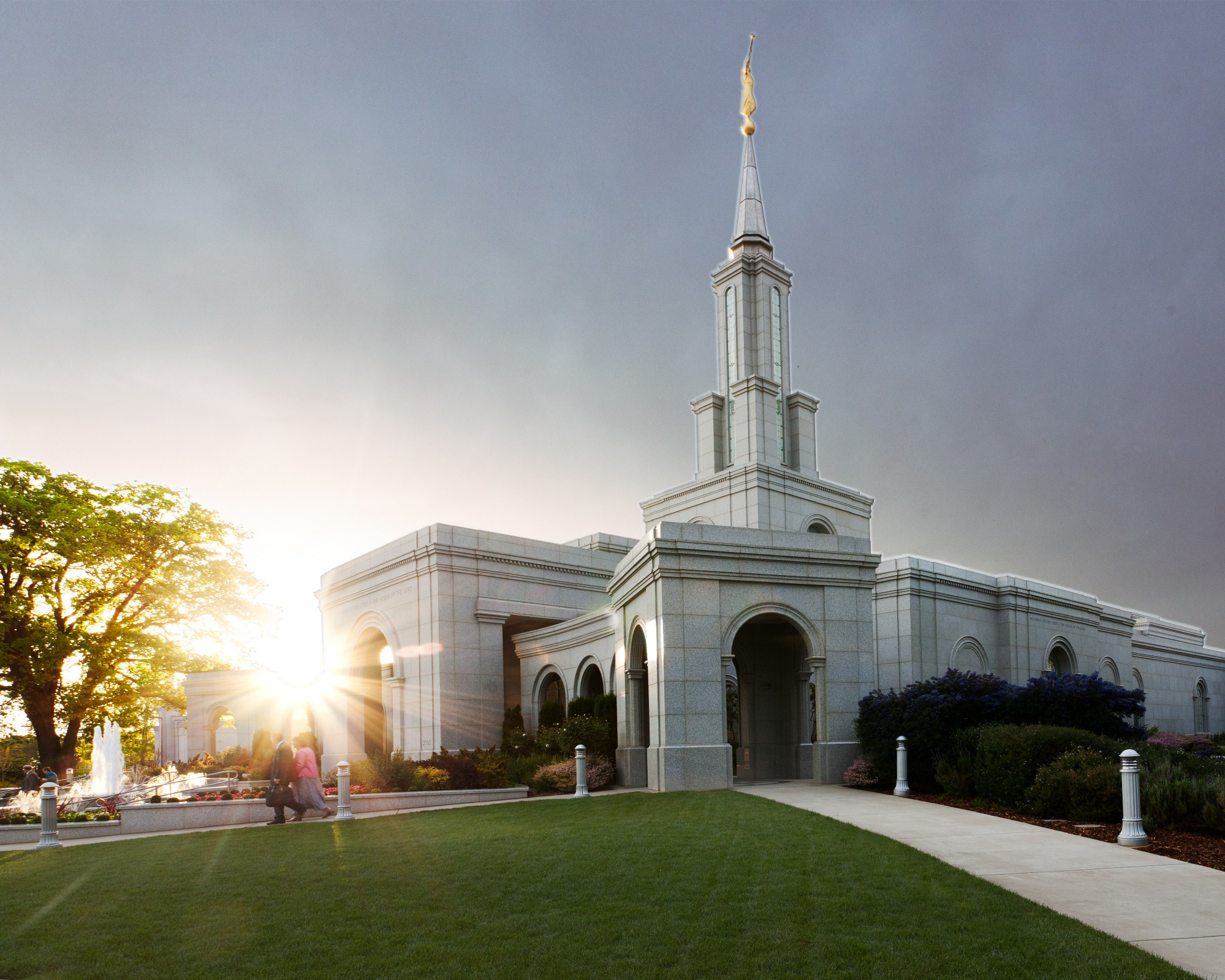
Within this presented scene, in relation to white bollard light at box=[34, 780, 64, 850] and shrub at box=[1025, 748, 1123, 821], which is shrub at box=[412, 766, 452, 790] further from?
shrub at box=[1025, 748, 1123, 821]

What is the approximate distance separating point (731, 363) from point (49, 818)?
1044 inches

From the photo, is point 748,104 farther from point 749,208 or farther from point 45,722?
point 45,722

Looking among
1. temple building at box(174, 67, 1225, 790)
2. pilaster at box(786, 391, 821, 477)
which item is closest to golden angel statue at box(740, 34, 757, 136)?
temple building at box(174, 67, 1225, 790)

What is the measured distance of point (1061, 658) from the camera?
3775 cm

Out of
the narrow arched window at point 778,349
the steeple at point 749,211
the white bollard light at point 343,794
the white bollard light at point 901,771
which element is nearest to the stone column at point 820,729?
the white bollard light at point 901,771

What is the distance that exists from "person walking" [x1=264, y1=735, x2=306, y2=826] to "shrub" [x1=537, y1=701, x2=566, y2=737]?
10.5m

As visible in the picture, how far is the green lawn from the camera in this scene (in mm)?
6324

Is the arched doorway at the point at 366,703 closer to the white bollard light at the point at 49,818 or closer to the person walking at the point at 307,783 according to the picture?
the person walking at the point at 307,783

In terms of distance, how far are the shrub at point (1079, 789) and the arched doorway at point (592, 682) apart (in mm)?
15591

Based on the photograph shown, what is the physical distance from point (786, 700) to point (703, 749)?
220 inches

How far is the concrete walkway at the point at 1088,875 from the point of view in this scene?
7.05 metres

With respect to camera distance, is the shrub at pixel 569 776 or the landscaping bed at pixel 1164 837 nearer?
the landscaping bed at pixel 1164 837

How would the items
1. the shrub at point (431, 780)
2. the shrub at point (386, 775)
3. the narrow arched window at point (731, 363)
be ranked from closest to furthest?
the shrub at point (431, 780), the shrub at point (386, 775), the narrow arched window at point (731, 363)

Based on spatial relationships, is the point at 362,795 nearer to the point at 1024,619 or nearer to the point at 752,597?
the point at 752,597
